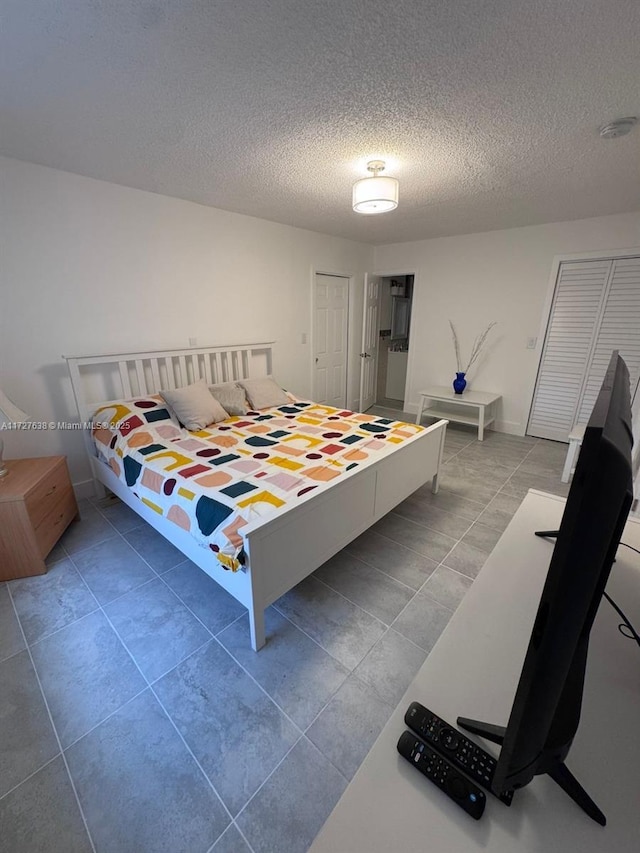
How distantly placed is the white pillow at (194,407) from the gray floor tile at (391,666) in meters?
1.93

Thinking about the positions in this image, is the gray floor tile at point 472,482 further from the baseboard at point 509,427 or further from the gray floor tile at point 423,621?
the gray floor tile at point 423,621

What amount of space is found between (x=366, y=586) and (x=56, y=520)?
2.00 metres

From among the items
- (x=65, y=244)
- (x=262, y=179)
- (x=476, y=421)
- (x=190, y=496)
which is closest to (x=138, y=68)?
(x=262, y=179)

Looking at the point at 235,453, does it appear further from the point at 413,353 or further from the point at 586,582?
the point at 413,353

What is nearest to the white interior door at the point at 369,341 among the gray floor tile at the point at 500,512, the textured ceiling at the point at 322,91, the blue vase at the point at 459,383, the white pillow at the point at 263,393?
the blue vase at the point at 459,383

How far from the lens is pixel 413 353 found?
5176 millimetres

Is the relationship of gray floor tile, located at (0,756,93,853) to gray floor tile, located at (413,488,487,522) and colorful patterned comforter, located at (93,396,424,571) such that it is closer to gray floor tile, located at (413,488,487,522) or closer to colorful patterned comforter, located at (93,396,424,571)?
colorful patterned comforter, located at (93,396,424,571)

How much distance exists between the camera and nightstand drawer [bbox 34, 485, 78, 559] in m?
2.11

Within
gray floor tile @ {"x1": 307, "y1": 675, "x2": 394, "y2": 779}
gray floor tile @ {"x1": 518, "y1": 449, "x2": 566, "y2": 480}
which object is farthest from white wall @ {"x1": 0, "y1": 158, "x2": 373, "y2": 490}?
gray floor tile @ {"x1": 518, "y1": 449, "x2": 566, "y2": 480}

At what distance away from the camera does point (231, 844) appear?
41.5 inches

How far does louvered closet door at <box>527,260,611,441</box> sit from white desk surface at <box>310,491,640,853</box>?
3.62 m

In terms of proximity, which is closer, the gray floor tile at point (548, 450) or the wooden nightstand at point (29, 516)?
the wooden nightstand at point (29, 516)

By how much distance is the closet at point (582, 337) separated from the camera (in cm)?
359

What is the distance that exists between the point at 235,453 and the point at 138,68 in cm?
187
